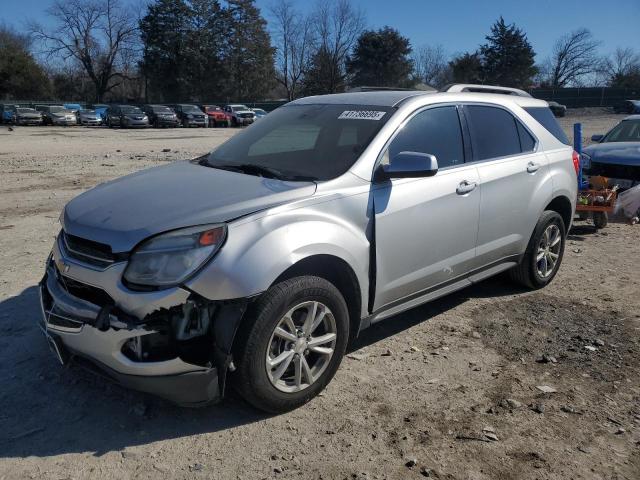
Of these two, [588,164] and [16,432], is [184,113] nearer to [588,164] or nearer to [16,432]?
[588,164]

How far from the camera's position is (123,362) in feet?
9.32

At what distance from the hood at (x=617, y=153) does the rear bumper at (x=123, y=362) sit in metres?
8.22

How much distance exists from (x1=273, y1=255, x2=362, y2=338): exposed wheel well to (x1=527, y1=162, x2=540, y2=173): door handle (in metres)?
2.38

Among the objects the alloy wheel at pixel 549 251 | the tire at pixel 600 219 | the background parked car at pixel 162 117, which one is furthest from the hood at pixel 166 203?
the background parked car at pixel 162 117

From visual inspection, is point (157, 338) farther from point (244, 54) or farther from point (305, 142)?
point (244, 54)

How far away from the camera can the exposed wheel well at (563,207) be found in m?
5.54

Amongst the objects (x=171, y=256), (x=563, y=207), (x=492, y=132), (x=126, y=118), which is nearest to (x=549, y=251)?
(x=563, y=207)

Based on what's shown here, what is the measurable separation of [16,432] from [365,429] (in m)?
1.91

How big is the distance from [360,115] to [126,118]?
3859 cm

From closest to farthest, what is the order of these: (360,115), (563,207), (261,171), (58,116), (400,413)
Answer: (400,413)
(261,171)
(360,115)
(563,207)
(58,116)

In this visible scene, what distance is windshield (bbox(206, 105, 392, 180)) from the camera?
381 centimetres

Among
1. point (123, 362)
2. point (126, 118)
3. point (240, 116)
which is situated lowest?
point (123, 362)

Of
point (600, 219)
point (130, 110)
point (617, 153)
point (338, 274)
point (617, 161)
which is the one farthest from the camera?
point (130, 110)

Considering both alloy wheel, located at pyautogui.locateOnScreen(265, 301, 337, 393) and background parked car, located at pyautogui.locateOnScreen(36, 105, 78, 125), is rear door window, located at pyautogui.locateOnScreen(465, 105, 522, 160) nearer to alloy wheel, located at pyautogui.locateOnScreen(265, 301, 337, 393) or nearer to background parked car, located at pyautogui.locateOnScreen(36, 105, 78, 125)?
alloy wheel, located at pyautogui.locateOnScreen(265, 301, 337, 393)
